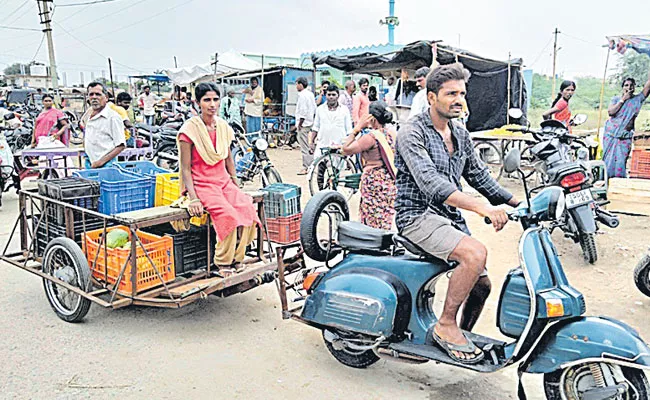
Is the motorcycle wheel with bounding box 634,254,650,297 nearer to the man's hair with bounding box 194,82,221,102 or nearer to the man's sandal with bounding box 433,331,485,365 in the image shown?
the man's sandal with bounding box 433,331,485,365

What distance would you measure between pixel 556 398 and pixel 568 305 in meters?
0.51

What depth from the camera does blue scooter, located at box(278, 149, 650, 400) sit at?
2648 millimetres

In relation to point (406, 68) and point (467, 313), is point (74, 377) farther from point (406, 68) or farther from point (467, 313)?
point (406, 68)

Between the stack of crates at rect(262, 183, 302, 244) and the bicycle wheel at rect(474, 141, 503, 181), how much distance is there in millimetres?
6861

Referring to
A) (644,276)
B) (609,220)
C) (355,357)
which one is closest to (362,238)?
(355,357)

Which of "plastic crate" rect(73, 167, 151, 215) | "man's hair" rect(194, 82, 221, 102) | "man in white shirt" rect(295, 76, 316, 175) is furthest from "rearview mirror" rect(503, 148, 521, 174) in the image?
"man in white shirt" rect(295, 76, 316, 175)

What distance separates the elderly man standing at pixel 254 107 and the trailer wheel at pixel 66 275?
1361cm

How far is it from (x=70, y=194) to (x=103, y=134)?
154 cm

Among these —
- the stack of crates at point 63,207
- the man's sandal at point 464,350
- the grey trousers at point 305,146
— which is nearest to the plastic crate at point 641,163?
the grey trousers at point 305,146

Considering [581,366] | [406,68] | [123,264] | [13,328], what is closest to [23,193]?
[13,328]

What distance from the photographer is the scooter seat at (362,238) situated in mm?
3480

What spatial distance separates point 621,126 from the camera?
8609 millimetres

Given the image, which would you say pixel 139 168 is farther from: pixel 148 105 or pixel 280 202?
pixel 148 105

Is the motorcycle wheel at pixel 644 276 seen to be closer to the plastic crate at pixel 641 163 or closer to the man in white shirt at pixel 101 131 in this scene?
the plastic crate at pixel 641 163
